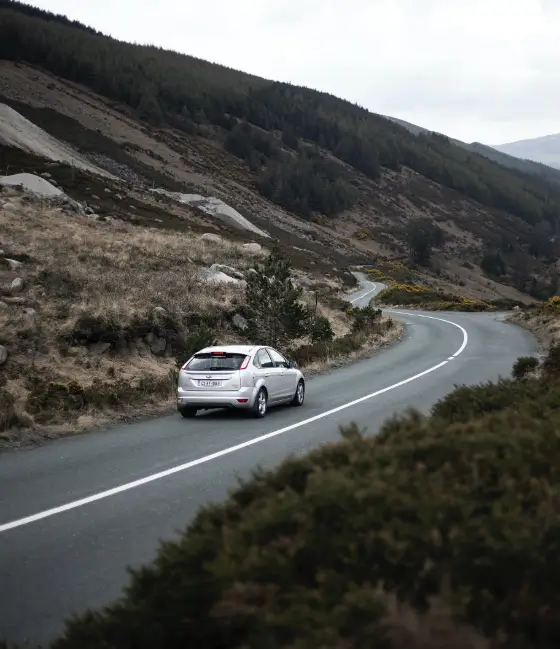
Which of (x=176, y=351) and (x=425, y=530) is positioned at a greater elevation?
(x=425, y=530)

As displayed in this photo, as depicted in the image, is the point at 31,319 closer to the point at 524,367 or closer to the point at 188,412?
the point at 188,412

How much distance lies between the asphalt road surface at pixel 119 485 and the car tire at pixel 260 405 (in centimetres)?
22

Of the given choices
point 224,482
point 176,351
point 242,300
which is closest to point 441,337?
point 242,300

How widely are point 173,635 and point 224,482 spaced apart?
6123 mm

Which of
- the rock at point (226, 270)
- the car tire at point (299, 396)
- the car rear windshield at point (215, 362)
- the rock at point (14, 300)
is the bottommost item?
the rock at point (14, 300)

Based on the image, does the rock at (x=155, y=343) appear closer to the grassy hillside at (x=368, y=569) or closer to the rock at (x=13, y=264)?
the rock at (x=13, y=264)

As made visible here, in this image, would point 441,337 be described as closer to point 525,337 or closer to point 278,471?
point 525,337

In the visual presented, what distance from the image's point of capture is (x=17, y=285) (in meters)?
25.0

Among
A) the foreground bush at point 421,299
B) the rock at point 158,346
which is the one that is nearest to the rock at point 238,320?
the rock at point 158,346

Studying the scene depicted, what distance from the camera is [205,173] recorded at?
11381 cm

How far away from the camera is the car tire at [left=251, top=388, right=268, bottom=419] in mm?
15484

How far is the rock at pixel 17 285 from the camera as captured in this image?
24844mm

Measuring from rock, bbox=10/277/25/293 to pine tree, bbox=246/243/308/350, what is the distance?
784 centimetres

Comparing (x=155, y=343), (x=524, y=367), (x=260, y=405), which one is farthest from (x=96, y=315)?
(x=524, y=367)
